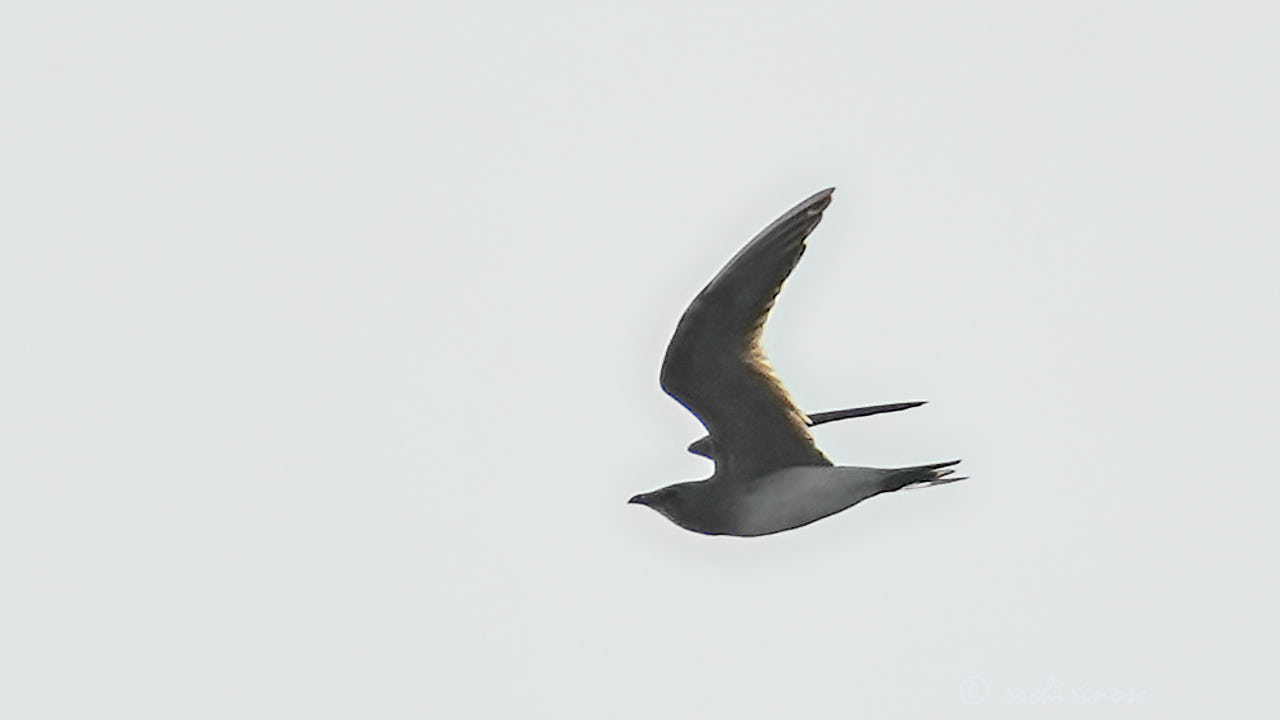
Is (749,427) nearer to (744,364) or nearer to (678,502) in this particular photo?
(744,364)

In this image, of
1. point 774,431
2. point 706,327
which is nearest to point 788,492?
point 774,431

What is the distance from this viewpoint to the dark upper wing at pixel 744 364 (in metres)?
13.1

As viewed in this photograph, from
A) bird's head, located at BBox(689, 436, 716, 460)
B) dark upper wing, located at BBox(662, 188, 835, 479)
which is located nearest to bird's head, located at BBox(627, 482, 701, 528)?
dark upper wing, located at BBox(662, 188, 835, 479)

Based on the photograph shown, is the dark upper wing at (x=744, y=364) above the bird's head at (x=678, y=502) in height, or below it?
above

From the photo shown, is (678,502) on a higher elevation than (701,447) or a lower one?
lower

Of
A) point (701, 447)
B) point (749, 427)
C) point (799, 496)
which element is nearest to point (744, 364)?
point (749, 427)

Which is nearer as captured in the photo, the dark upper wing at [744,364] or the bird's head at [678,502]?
the dark upper wing at [744,364]

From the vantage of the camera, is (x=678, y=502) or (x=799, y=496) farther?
(x=678, y=502)

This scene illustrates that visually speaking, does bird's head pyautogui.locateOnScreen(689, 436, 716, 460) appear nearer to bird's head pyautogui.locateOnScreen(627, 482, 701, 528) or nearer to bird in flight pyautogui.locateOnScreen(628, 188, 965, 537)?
bird in flight pyautogui.locateOnScreen(628, 188, 965, 537)

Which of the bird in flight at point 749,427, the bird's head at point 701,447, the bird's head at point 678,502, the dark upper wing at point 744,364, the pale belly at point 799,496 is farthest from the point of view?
the bird's head at point 701,447

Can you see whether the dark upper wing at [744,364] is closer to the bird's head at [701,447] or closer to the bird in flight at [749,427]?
the bird in flight at [749,427]

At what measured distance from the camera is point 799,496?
14.0 m

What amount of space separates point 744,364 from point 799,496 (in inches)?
37.8

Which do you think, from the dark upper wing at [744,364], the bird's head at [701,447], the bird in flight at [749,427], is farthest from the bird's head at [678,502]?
the bird's head at [701,447]
